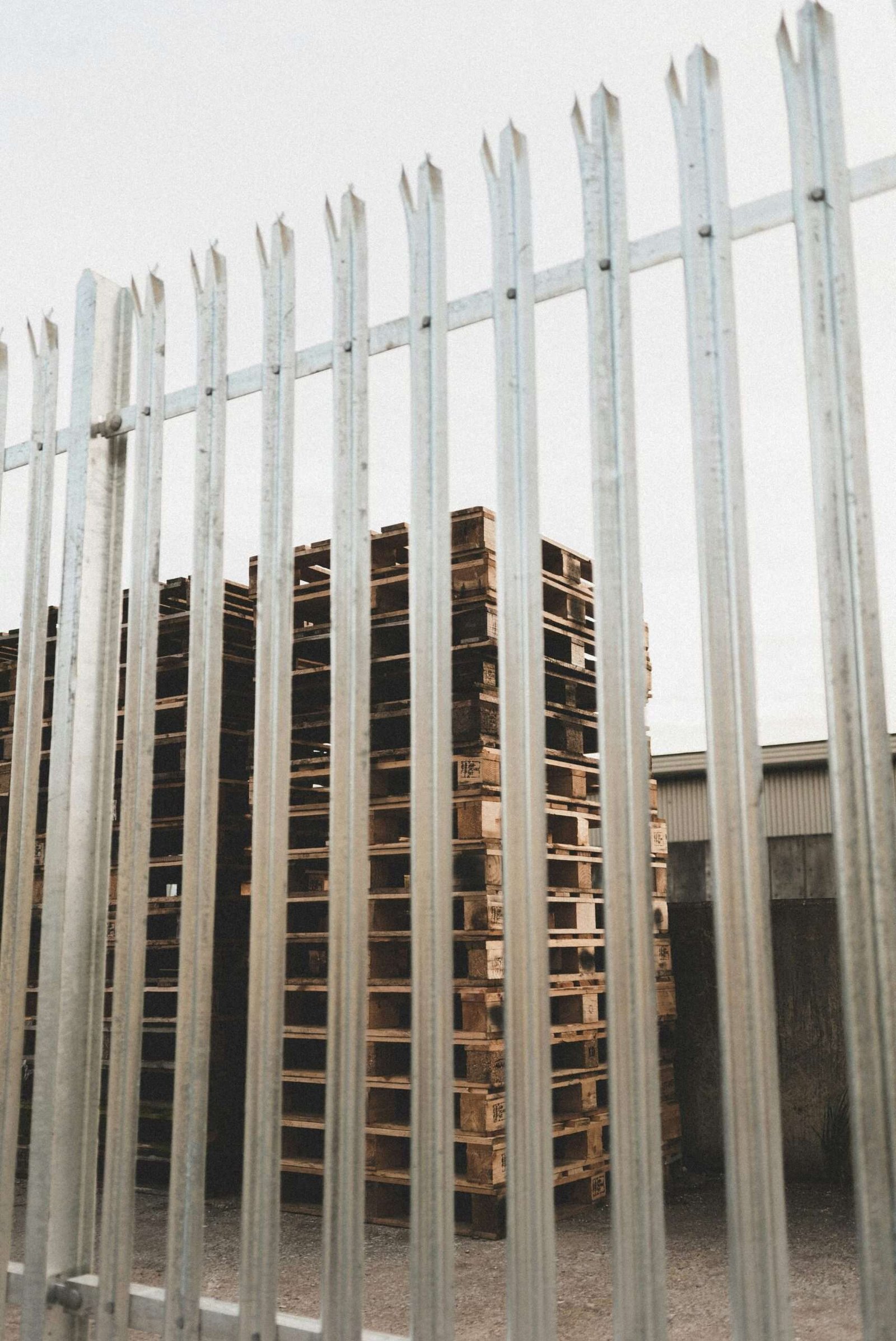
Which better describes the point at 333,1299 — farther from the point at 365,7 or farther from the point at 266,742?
the point at 365,7

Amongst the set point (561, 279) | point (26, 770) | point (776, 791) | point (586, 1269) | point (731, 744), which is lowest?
point (586, 1269)

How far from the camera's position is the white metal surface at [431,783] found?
234 cm

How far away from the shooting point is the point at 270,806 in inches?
108

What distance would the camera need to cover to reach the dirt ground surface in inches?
161

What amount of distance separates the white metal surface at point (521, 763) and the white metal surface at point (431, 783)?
14cm

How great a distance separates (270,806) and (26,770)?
1071 mm

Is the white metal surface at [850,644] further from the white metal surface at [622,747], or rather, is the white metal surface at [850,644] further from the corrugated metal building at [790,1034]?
the corrugated metal building at [790,1034]

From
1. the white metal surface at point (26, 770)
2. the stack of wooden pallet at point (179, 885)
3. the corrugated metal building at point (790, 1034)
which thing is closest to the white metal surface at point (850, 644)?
the white metal surface at point (26, 770)

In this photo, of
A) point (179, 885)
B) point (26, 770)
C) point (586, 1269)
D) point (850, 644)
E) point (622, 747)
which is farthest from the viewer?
point (179, 885)

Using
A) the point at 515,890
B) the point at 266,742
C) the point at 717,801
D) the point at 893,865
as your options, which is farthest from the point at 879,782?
the point at 266,742

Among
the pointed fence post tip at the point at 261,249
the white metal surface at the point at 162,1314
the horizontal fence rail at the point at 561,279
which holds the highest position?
the pointed fence post tip at the point at 261,249

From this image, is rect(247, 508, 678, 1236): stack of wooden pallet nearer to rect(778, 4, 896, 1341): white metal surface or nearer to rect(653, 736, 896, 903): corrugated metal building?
rect(778, 4, 896, 1341): white metal surface

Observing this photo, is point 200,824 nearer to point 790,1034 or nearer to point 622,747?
point 622,747

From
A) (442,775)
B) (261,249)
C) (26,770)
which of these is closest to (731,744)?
A: (442,775)
